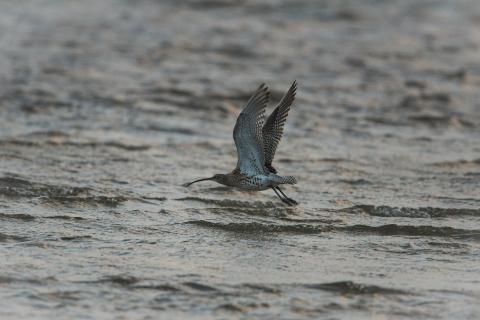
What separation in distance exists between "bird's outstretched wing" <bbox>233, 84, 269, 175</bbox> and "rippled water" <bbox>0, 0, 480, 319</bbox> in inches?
20.0

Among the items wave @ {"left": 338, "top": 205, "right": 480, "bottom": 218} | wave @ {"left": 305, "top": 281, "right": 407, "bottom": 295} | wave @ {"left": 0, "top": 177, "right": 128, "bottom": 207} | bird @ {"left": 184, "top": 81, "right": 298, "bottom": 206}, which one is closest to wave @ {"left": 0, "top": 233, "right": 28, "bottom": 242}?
wave @ {"left": 0, "top": 177, "right": 128, "bottom": 207}

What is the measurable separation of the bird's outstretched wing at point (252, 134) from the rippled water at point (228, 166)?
507 mm

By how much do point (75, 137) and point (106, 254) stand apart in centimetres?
466

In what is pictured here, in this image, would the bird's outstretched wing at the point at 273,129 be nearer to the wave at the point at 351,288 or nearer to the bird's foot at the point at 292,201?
the bird's foot at the point at 292,201

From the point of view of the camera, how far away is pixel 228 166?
11.7 m

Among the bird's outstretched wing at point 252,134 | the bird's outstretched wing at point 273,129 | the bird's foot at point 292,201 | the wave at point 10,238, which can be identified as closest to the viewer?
the wave at point 10,238

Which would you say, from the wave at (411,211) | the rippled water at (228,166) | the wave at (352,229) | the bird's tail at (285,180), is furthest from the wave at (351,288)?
the wave at (411,211)

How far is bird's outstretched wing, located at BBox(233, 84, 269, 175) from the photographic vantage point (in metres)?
9.04

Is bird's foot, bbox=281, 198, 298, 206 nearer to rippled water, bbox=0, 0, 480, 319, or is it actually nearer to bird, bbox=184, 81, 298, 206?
rippled water, bbox=0, 0, 480, 319

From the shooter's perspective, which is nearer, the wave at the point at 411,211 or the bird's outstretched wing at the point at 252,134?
the bird's outstretched wing at the point at 252,134

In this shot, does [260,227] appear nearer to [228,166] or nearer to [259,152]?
[259,152]

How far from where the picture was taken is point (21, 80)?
613 inches

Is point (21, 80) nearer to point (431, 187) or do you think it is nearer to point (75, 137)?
point (75, 137)

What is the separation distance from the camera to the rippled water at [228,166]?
24.2ft
